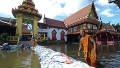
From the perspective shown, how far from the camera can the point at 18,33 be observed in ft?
47.6

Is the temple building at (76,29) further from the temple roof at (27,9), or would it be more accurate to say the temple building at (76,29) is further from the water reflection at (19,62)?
the water reflection at (19,62)

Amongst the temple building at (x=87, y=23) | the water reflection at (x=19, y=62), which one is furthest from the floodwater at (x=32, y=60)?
the temple building at (x=87, y=23)

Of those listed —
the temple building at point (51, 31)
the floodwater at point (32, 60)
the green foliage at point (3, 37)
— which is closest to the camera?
the floodwater at point (32, 60)

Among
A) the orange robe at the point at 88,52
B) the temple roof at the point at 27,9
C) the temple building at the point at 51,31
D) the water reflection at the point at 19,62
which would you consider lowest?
the water reflection at the point at 19,62

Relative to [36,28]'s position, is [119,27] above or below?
above

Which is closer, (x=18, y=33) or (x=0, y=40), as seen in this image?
(x=0, y=40)

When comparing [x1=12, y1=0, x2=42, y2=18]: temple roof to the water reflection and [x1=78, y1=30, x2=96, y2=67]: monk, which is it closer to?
the water reflection

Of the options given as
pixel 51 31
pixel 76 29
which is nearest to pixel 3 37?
pixel 51 31

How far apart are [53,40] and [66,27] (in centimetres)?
517

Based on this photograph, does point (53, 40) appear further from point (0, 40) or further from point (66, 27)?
point (0, 40)

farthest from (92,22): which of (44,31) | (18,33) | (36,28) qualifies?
(18,33)

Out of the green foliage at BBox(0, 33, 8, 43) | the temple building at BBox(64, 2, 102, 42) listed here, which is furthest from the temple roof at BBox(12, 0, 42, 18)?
the temple building at BBox(64, 2, 102, 42)

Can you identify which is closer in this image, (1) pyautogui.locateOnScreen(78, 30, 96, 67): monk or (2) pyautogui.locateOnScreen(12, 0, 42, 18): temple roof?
(1) pyautogui.locateOnScreen(78, 30, 96, 67): monk

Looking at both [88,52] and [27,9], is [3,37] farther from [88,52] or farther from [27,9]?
[88,52]
